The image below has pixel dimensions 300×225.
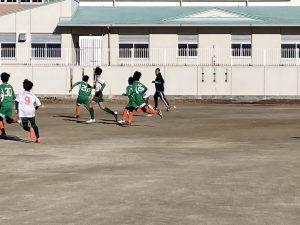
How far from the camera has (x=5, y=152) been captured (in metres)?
15.2

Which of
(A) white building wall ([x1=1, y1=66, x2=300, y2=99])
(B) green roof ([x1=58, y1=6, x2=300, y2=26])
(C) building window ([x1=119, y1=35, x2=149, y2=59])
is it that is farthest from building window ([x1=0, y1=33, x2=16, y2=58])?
(C) building window ([x1=119, y1=35, x2=149, y2=59])

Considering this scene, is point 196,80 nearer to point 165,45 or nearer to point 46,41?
point 165,45

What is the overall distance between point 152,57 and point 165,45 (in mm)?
3637

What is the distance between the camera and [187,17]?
46469 millimetres

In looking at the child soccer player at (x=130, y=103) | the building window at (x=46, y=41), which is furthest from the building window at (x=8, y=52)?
the child soccer player at (x=130, y=103)

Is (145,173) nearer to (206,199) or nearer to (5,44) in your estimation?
(206,199)

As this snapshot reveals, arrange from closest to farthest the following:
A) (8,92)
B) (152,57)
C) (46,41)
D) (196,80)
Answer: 1. (8,92)
2. (196,80)
3. (152,57)
4. (46,41)

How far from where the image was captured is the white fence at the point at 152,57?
42688 millimetres

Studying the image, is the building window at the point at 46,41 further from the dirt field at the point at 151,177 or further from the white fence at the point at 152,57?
the dirt field at the point at 151,177

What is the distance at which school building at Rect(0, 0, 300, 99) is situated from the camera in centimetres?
4203

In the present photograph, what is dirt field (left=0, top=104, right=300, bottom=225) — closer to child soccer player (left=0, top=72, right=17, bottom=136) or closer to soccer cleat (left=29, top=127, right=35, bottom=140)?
soccer cleat (left=29, top=127, right=35, bottom=140)

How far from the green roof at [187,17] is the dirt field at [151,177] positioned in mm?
24819

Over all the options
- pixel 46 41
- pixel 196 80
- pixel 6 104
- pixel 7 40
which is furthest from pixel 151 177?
pixel 7 40

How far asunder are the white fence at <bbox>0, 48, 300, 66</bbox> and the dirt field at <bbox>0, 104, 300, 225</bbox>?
21.5 meters
